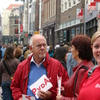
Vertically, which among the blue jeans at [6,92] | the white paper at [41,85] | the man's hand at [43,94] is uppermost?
the white paper at [41,85]

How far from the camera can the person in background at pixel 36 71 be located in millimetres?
4742

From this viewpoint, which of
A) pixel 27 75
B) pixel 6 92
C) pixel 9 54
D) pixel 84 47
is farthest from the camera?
pixel 9 54

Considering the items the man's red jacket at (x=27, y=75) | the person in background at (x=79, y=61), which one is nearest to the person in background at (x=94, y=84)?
the person in background at (x=79, y=61)

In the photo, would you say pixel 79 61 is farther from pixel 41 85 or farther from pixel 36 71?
→ pixel 36 71

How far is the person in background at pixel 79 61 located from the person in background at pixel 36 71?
83 cm

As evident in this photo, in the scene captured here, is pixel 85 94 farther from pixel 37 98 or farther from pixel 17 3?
pixel 17 3

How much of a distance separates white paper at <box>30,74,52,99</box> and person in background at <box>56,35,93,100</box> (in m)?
0.78

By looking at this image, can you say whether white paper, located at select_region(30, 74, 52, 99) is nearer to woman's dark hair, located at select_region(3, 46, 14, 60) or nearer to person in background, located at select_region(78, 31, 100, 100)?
person in background, located at select_region(78, 31, 100, 100)

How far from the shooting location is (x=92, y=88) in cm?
291

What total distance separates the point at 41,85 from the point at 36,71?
30cm

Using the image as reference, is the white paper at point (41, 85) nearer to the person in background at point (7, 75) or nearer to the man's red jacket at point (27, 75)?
the man's red jacket at point (27, 75)

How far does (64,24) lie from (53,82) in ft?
91.0

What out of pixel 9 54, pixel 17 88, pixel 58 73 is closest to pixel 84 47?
pixel 58 73

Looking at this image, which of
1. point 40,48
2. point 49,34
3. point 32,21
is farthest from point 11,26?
point 40,48
